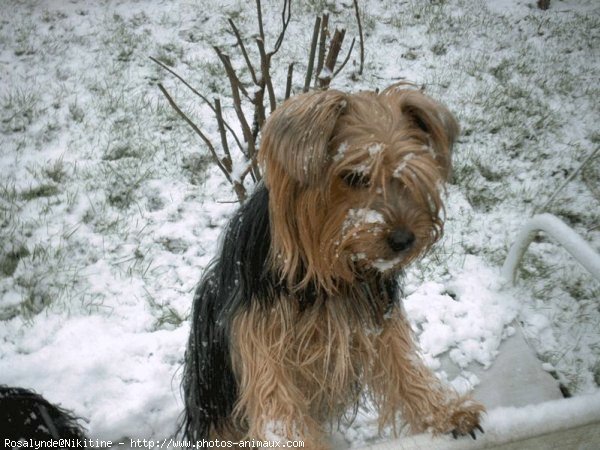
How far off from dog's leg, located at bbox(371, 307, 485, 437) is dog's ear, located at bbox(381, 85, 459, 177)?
2.17 feet

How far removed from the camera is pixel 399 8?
6176 mm

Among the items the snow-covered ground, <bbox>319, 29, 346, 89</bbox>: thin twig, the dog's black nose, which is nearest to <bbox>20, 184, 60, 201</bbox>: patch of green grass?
the snow-covered ground

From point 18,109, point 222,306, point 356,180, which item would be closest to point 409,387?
point 222,306

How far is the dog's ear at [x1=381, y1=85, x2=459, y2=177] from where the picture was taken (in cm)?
152

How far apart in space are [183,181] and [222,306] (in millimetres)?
2237

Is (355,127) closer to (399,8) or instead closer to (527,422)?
(527,422)

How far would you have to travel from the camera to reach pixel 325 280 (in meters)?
1.60

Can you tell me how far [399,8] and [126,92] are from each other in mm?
3575

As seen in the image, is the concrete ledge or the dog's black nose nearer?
the dog's black nose

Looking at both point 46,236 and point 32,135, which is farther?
point 32,135

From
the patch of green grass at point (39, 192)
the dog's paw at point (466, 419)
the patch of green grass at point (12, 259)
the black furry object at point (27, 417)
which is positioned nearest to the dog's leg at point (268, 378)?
the dog's paw at point (466, 419)

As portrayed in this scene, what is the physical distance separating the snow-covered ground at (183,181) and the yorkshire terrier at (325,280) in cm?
63

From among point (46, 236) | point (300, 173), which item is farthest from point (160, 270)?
point (300, 173)

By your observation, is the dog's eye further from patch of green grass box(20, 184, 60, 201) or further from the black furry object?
patch of green grass box(20, 184, 60, 201)
